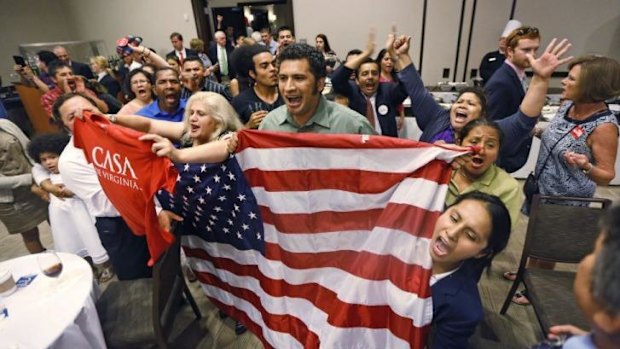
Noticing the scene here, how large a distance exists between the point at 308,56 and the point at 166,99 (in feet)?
4.60

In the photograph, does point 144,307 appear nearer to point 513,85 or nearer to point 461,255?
point 461,255

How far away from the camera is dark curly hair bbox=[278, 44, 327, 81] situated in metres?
1.80

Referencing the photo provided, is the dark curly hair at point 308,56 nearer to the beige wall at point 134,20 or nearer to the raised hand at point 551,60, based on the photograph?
the raised hand at point 551,60

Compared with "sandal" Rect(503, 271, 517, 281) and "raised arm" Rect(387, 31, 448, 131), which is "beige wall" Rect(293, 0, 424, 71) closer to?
"raised arm" Rect(387, 31, 448, 131)

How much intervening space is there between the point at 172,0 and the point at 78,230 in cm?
732

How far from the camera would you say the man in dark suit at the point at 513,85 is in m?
2.40

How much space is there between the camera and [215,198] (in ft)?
5.96

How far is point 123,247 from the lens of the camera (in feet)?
7.01

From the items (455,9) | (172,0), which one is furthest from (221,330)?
(172,0)

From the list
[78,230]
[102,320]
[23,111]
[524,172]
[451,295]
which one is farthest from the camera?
[23,111]

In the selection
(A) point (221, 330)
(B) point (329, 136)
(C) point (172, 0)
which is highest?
(C) point (172, 0)

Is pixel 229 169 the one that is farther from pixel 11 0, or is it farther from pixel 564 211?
pixel 11 0

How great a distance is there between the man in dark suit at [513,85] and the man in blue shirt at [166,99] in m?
2.40

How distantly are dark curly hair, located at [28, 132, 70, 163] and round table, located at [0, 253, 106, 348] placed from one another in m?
0.80
